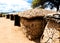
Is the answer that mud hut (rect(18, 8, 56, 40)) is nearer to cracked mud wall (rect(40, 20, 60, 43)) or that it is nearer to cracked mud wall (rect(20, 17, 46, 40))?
cracked mud wall (rect(20, 17, 46, 40))

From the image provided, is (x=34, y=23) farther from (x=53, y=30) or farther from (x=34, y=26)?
(x=53, y=30)

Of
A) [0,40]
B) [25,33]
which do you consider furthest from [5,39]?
[25,33]

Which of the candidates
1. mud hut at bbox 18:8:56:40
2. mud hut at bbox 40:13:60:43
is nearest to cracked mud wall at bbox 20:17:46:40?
mud hut at bbox 18:8:56:40

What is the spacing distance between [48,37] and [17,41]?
2252 mm

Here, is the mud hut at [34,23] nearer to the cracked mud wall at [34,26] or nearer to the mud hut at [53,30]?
the cracked mud wall at [34,26]

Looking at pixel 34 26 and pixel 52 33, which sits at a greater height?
pixel 52 33

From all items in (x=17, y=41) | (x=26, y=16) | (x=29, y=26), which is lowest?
(x=17, y=41)

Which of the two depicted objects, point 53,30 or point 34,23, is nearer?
point 53,30

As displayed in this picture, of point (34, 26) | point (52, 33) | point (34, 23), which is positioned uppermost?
point (52, 33)

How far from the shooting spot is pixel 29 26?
6.00 meters

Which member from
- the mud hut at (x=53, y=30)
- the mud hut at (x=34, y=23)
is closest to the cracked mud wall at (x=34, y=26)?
the mud hut at (x=34, y=23)

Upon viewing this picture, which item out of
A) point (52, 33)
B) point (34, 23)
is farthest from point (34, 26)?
point (52, 33)

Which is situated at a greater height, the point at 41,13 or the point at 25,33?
the point at 41,13

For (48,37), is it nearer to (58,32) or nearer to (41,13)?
(58,32)
